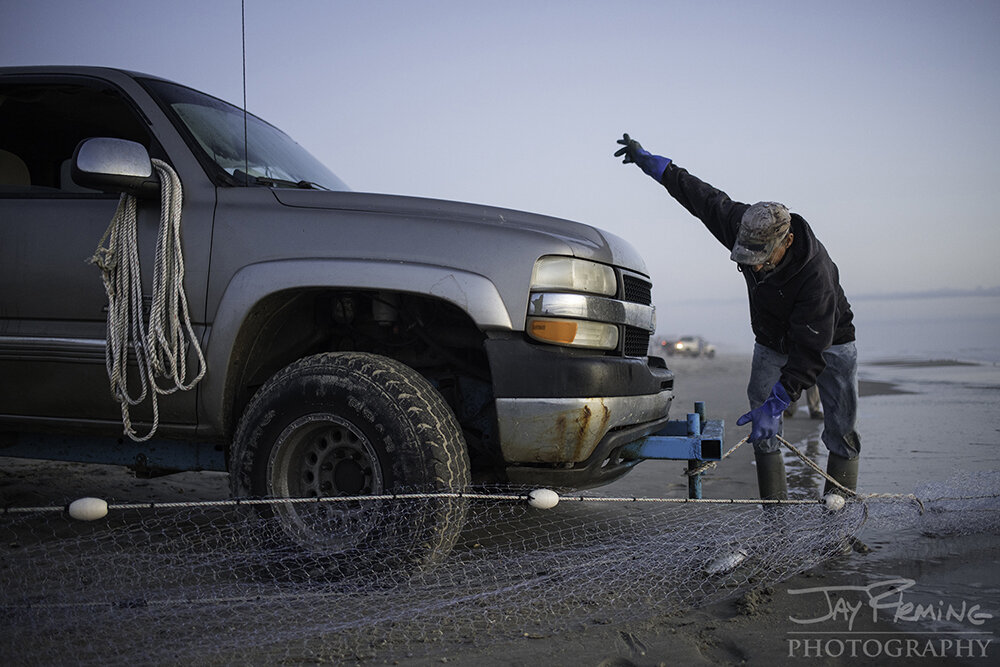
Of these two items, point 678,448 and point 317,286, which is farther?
point 678,448

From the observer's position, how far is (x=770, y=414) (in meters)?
3.60

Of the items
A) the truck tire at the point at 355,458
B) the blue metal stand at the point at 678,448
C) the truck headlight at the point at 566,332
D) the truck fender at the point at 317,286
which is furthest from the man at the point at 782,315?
the truck tire at the point at 355,458

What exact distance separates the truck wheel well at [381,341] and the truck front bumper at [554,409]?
18 cm

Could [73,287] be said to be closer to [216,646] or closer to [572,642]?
[216,646]

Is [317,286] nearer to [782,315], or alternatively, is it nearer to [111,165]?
[111,165]

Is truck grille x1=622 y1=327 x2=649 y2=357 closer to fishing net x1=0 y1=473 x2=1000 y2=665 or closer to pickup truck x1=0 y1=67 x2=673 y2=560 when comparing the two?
pickup truck x1=0 y1=67 x2=673 y2=560

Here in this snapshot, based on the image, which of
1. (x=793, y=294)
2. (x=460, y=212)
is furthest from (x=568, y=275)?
(x=793, y=294)

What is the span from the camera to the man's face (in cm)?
361

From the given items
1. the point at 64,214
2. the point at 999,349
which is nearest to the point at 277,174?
the point at 64,214

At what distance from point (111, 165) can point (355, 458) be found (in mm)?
1524

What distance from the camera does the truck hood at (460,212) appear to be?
3035mm

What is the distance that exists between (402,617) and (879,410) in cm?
859

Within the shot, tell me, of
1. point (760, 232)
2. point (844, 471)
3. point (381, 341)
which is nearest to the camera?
point (381, 341)

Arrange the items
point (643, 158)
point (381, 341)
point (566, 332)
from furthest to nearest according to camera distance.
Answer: point (643, 158), point (381, 341), point (566, 332)
